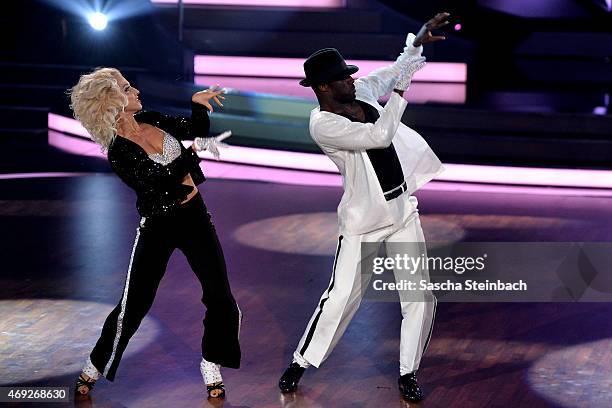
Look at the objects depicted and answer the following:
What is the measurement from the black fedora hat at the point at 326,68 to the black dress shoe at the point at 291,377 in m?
1.24

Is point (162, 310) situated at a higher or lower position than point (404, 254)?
lower

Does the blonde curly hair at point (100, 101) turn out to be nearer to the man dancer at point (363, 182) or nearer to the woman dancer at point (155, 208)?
the woman dancer at point (155, 208)

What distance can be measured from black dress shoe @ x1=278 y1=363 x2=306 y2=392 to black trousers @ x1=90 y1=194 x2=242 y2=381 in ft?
0.84

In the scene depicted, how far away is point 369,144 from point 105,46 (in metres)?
9.79

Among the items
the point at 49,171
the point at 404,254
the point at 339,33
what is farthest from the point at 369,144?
the point at 339,33

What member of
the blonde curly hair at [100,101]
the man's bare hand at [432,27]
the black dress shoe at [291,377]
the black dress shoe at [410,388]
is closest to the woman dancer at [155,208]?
the blonde curly hair at [100,101]

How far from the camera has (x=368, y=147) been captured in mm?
4805

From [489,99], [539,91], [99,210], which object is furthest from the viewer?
[539,91]

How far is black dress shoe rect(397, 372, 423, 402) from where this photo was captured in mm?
5070

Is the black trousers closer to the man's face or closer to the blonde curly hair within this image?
the blonde curly hair

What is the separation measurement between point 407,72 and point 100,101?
4.13 ft

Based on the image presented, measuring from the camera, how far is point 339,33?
14133mm

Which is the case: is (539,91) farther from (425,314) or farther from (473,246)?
(425,314)

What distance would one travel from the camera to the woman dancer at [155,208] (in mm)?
4844
